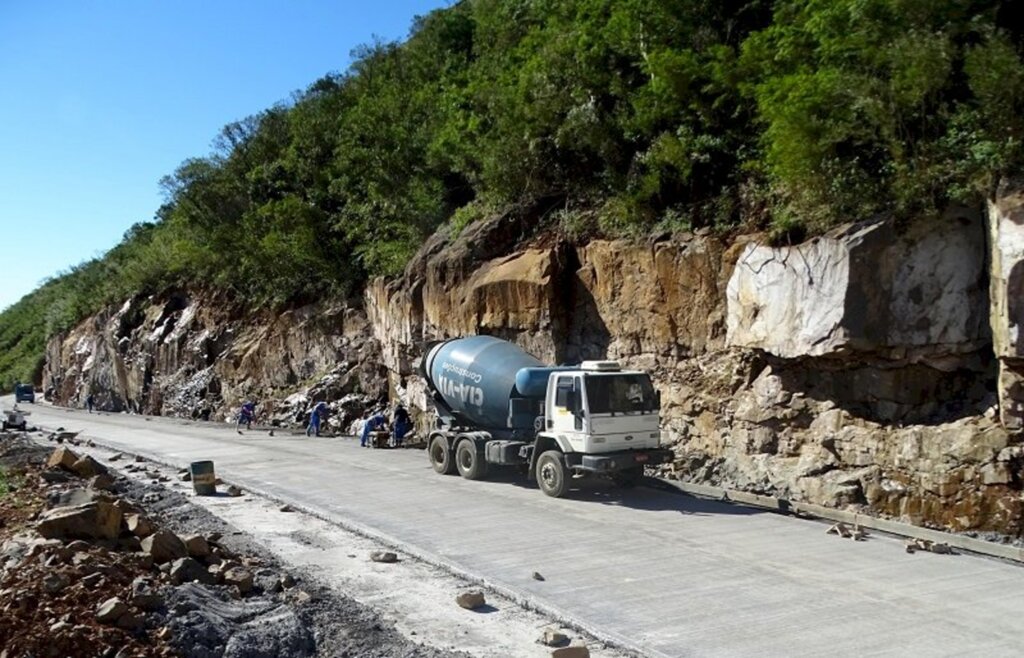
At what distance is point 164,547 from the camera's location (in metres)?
9.82

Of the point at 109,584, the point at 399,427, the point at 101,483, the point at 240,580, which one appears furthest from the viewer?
the point at 399,427

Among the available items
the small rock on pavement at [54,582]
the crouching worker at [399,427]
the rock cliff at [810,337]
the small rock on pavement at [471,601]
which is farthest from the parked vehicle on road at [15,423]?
the small rock on pavement at [471,601]

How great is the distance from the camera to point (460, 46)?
4675 centimetres

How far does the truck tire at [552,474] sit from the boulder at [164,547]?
22.7 ft

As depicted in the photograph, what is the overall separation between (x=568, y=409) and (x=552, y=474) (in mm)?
1264

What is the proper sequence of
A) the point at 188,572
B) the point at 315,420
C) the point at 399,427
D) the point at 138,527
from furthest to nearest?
1. the point at 315,420
2. the point at 399,427
3. the point at 138,527
4. the point at 188,572

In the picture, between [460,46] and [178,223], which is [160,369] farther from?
[460,46]

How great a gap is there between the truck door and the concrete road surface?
125 centimetres

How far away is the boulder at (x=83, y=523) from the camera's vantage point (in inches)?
390

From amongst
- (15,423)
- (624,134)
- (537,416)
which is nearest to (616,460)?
(537,416)

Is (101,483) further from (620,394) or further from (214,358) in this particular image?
(214,358)

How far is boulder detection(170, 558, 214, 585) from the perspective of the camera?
905 centimetres

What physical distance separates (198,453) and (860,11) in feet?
65.0

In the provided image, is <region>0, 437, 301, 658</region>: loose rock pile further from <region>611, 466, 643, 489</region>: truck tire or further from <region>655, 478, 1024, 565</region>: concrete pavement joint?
<region>655, 478, 1024, 565</region>: concrete pavement joint
